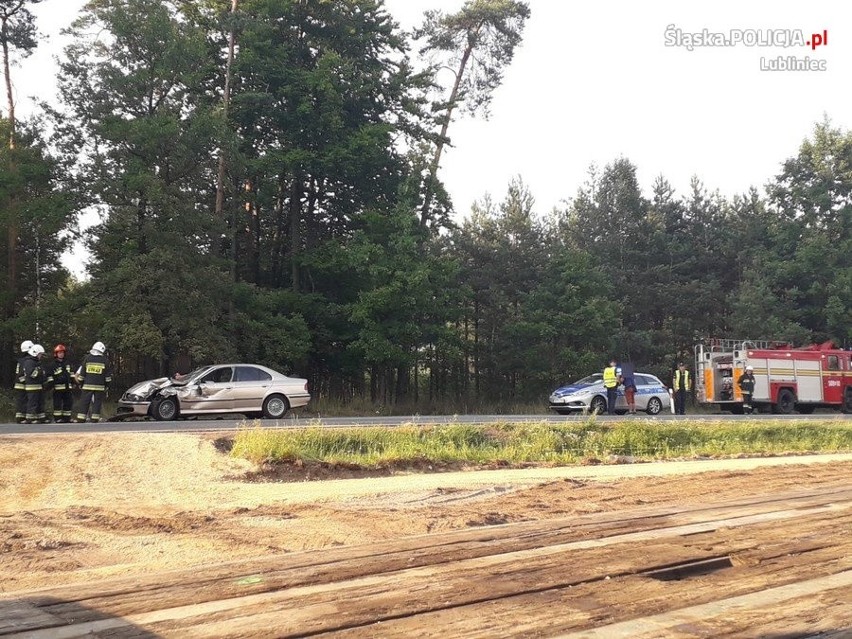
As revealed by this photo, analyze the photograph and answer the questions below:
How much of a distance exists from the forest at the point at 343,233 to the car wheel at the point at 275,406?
639 cm

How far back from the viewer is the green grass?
13.6 m

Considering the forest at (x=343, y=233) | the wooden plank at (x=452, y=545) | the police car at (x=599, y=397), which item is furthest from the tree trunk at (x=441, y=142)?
the wooden plank at (x=452, y=545)

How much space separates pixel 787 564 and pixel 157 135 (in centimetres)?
2521

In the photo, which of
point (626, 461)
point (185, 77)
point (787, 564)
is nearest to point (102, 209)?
point (185, 77)

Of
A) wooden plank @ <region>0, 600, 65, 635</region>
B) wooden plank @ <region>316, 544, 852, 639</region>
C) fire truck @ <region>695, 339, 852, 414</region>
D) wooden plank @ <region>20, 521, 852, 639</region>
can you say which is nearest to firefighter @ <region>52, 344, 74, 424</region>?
wooden plank @ <region>0, 600, 65, 635</region>

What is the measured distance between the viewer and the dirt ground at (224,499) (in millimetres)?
7195

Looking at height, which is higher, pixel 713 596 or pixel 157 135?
pixel 157 135

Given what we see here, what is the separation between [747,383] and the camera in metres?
30.2

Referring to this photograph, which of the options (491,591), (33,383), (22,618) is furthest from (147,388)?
(491,591)

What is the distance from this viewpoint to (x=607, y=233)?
4788 cm

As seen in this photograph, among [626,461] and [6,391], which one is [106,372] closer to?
[6,391]

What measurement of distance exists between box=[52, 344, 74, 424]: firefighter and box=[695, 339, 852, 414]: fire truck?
81.2 feet

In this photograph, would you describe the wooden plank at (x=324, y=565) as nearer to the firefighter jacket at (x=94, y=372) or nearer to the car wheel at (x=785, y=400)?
the firefighter jacket at (x=94, y=372)

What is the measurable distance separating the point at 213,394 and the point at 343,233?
61.5ft
